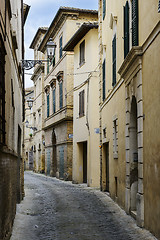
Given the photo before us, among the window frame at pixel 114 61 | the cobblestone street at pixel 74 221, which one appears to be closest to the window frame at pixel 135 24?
the window frame at pixel 114 61

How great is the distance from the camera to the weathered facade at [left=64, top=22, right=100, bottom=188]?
828 inches

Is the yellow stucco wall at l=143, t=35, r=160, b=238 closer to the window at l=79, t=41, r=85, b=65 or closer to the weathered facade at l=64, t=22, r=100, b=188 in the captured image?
the weathered facade at l=64, t=22, r=100, b=188

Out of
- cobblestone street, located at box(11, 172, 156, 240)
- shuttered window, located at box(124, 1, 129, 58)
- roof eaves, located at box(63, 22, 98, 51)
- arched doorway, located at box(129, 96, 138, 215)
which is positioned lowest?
cobblestone street, located at box(11, 172, 156, 240)

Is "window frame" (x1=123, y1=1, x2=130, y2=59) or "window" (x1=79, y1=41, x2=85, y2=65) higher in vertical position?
"window" (x1=79, y1=41, x2=85, y2=65)

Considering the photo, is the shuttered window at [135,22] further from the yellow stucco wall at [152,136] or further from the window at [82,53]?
the window at [82,53]

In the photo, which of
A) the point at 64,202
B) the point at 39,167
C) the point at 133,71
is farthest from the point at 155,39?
the point at 39,167

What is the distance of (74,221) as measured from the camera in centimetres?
1002

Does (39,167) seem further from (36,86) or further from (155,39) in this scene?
(155,39)

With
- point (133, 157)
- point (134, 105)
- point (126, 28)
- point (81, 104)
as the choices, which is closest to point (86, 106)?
point (81, 104)

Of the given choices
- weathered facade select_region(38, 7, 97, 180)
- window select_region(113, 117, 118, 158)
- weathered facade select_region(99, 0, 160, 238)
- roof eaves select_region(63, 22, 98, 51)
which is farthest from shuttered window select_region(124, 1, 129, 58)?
weathered facade select_region(38, 7, 97, 180)

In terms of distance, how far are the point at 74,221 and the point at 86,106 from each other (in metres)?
12.5

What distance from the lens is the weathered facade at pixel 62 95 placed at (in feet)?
87.8

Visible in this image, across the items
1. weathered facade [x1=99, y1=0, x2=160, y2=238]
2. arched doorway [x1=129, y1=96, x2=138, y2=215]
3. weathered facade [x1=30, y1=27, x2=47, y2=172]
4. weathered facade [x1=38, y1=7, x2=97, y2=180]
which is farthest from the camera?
weathered facade [x1=30, y1=27, x2=47, y2=172]

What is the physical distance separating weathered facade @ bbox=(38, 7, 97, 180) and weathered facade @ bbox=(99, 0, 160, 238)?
9.65m
